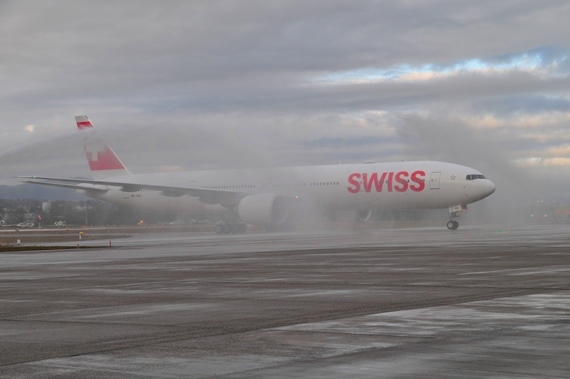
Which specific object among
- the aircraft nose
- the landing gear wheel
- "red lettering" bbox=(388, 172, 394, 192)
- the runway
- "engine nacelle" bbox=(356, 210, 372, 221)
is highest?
"red lettering" bbox=(388, 172, 394, 192)

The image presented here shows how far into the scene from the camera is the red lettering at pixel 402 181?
2506 inches

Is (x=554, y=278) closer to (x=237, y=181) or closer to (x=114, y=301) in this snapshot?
(x=114, y=301)

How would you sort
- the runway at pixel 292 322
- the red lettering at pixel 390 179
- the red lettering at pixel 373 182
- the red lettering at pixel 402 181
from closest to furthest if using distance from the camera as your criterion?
the runway at pixel 292 322 → the red lettering at pixel 402 181 → the red lettering at pixel 390 179 → the red lettering at pixel 373 182

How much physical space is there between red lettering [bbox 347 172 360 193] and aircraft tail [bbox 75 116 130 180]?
26.3 metres

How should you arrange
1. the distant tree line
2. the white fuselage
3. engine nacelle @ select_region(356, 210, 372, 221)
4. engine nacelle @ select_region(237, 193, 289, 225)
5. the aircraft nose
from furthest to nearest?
the distant tree line → engine nacelle @ select_region(356, 210, 372, 221) → engine nacelle @ select_region(237, 193, 289, 225) → the aircraft nose → the white fuselage

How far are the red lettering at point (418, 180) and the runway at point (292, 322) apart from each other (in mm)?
38875

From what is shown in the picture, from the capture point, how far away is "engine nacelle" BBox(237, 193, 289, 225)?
65500 millimetres

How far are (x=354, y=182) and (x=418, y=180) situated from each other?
516cm

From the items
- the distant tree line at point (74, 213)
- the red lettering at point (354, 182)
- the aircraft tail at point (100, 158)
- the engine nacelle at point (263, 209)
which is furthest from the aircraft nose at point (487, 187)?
the distant tree line at point (74, 213)

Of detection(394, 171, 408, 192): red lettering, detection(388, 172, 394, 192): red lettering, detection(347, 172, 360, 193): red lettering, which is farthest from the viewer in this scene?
detection(347, 172, 360, 193): red lettering

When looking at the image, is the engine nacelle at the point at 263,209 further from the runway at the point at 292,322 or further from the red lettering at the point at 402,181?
the runway at the point at 292,322

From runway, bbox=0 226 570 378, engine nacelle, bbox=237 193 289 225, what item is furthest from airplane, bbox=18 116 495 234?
runway, bbox=0 226 570 378

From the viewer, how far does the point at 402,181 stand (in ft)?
209

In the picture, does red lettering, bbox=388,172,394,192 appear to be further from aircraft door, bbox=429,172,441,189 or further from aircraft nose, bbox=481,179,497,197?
aircraft nose, bbox=481,179,497,197
